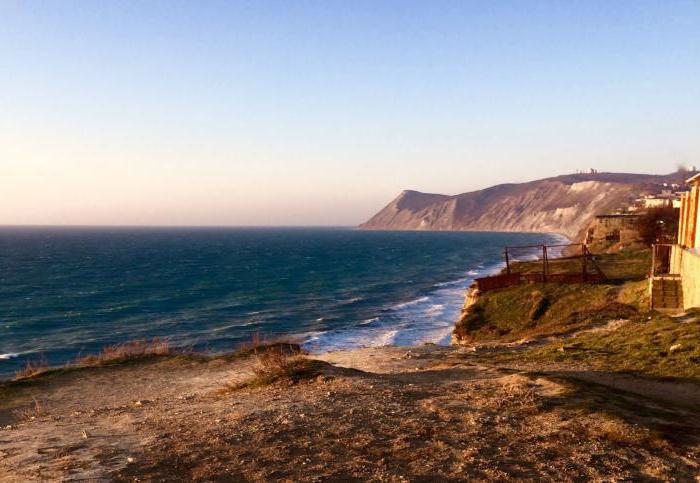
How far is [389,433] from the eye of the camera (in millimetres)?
9266

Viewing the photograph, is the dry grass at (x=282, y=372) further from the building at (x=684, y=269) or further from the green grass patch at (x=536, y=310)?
the building at (x=684, y=269)

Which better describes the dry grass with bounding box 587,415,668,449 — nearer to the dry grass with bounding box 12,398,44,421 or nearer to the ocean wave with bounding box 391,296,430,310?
the dry grass with bounding box 12,398,44,421

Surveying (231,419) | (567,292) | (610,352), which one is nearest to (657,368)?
(610,352)

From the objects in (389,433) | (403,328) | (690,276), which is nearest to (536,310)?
(690,276)

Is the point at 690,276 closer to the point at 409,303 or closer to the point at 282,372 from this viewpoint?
the point at 282,372

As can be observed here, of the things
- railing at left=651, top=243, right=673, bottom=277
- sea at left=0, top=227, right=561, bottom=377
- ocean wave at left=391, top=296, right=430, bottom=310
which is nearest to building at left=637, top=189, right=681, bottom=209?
sea at left=0, top=227, right=561, bottom=377

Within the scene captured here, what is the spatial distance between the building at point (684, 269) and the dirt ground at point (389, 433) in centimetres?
1034

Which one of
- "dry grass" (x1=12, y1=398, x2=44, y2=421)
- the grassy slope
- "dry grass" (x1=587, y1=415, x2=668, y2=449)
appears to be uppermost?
"dry grass" (x1=587, y1=415, x2=668, y2=449)

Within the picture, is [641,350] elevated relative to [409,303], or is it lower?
elevated

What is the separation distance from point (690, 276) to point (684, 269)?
224cm

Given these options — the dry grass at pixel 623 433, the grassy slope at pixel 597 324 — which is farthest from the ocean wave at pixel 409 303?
the dry grass at pixel 623 433

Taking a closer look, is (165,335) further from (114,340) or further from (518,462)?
(518,462)

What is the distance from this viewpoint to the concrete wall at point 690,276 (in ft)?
65.7

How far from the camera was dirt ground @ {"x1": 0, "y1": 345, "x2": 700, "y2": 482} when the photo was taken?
777 cm
